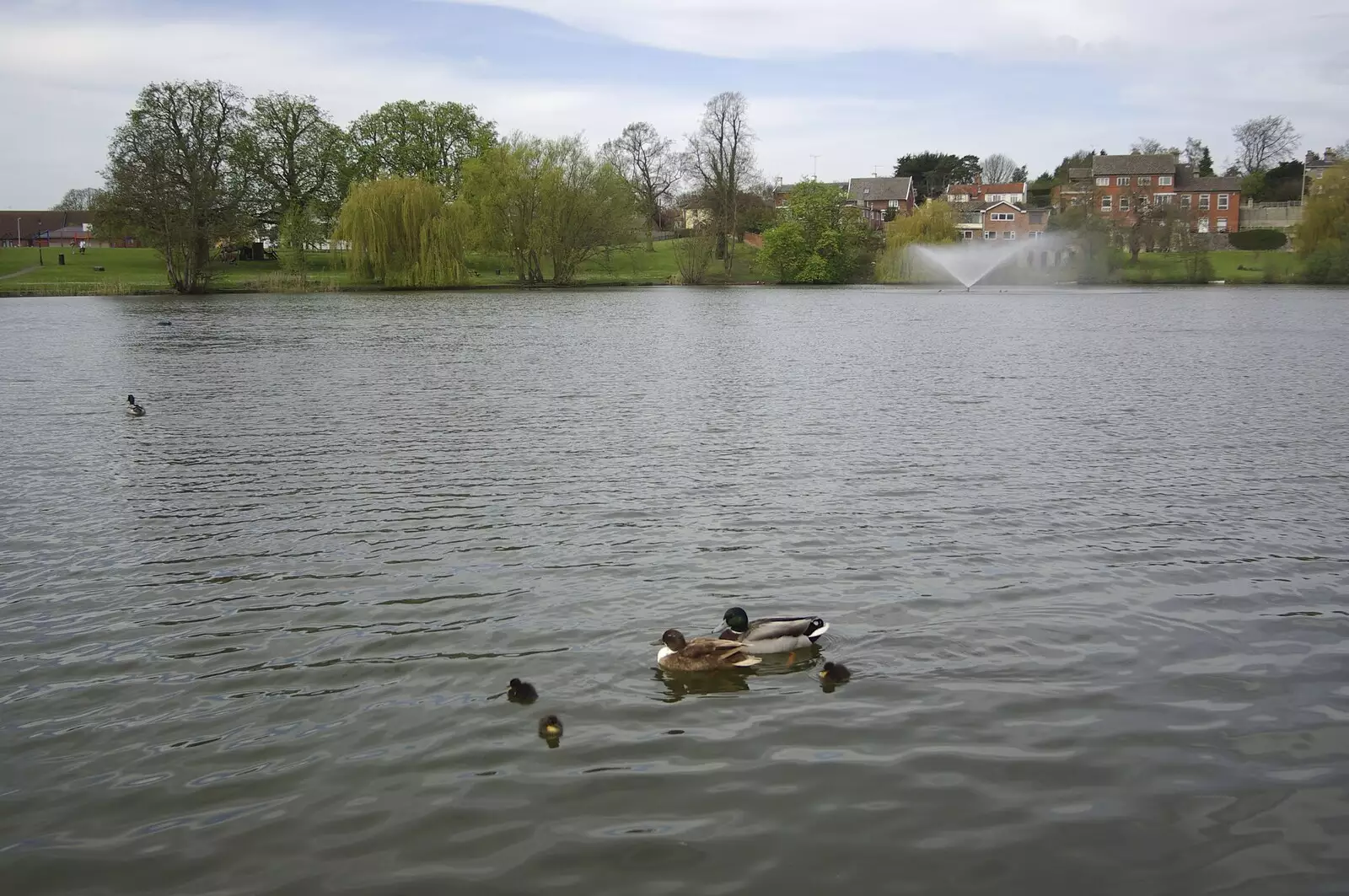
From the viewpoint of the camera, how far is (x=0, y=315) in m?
67.0

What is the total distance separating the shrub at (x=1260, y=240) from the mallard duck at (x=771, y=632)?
436 feet

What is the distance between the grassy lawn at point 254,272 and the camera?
95.4m

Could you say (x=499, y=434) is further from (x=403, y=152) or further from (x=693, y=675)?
(x=403, y=152)

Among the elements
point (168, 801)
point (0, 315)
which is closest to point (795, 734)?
point (168, 801)

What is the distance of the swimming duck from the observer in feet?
31.4

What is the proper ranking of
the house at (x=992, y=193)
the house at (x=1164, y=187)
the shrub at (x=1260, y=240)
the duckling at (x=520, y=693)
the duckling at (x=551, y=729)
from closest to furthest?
1. the duckling at (x=551, y=729)
2. the duckling at (x=520, y=693)
3. the shrub at (x=1260, y=240)
4. the house at (x=1164, y=187)
5. the house at (x=992, y=193)

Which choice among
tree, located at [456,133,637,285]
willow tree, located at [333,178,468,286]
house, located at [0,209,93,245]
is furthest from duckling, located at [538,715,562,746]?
house, located at [0,209,93,245]

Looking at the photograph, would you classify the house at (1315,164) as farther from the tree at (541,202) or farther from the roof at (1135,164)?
the tree at (541,202)

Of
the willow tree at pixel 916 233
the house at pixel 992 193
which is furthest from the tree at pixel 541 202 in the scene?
the house at pixel 992 193

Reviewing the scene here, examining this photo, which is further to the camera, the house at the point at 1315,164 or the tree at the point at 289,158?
the house at the point at 1315,164

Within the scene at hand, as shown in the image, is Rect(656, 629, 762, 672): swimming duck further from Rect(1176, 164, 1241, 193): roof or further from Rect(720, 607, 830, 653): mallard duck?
Rect(1176, 164, 1241, 193): roof

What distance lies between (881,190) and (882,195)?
1.61 m

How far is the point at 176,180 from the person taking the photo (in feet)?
292

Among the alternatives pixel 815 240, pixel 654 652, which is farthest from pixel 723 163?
pixel 654 652
